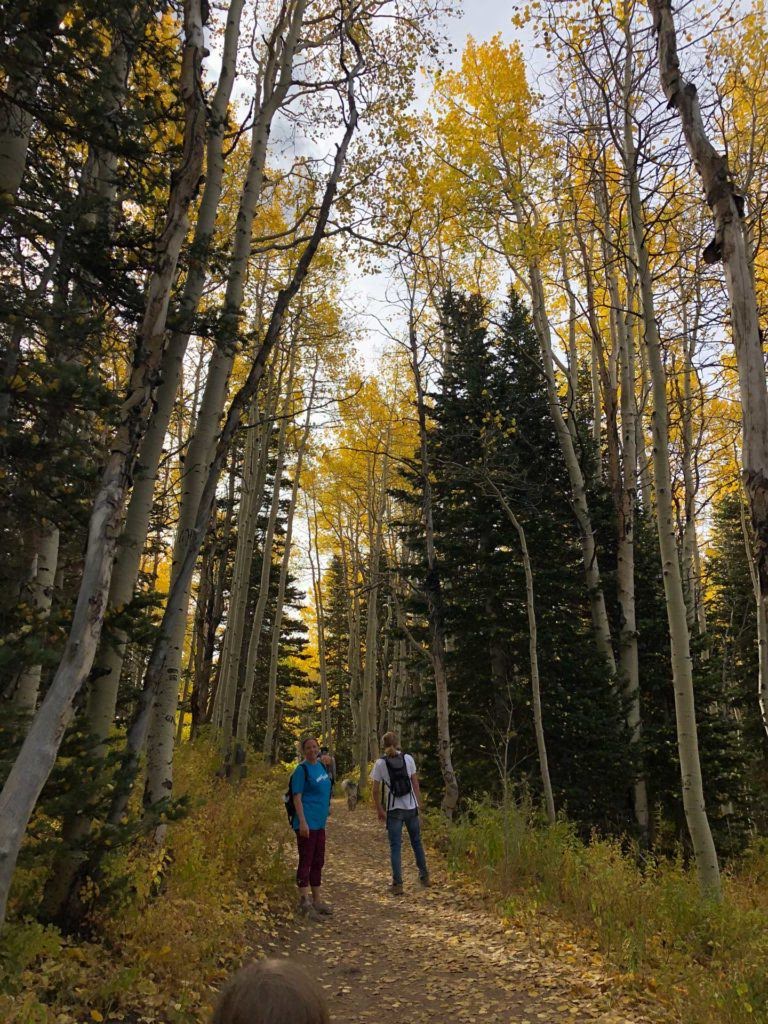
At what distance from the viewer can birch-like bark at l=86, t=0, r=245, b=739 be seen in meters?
4.18

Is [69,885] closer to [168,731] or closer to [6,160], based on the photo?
[168,731]

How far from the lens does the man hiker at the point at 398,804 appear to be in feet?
23.7

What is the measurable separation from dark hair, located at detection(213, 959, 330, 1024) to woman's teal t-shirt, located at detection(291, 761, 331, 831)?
17.6ft

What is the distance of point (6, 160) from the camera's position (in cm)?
429

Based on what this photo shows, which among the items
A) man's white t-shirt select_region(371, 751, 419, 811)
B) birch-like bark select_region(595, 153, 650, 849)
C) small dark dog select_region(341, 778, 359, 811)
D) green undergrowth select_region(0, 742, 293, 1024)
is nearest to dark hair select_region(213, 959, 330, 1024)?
green undergrowth select_region(0, 742, 293, 1024)

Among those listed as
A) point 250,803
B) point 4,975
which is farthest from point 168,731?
point 250,803

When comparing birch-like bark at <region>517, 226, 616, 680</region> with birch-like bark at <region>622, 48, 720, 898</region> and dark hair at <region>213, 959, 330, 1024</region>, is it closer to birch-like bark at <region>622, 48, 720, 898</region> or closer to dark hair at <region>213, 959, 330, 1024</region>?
birch-like bark at <region>622, 48, 720, 898</region>

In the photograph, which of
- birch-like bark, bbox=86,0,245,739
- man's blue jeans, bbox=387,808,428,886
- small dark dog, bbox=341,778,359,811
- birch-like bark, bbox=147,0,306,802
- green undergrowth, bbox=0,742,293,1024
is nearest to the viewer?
green undergrowth, bbox=0,742,293,1024

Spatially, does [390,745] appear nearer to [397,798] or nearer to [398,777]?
[398,777]

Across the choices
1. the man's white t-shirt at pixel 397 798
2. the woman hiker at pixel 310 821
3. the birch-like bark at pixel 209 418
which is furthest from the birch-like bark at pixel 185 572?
the man's white t-shirt at pixel 397 798

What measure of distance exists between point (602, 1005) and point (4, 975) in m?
3.63

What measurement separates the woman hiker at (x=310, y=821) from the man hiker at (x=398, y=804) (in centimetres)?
106

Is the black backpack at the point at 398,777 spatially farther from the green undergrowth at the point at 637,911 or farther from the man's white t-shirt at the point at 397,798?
the green undergrowth at the point at 637,911

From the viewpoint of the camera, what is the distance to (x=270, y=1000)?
116 cm
